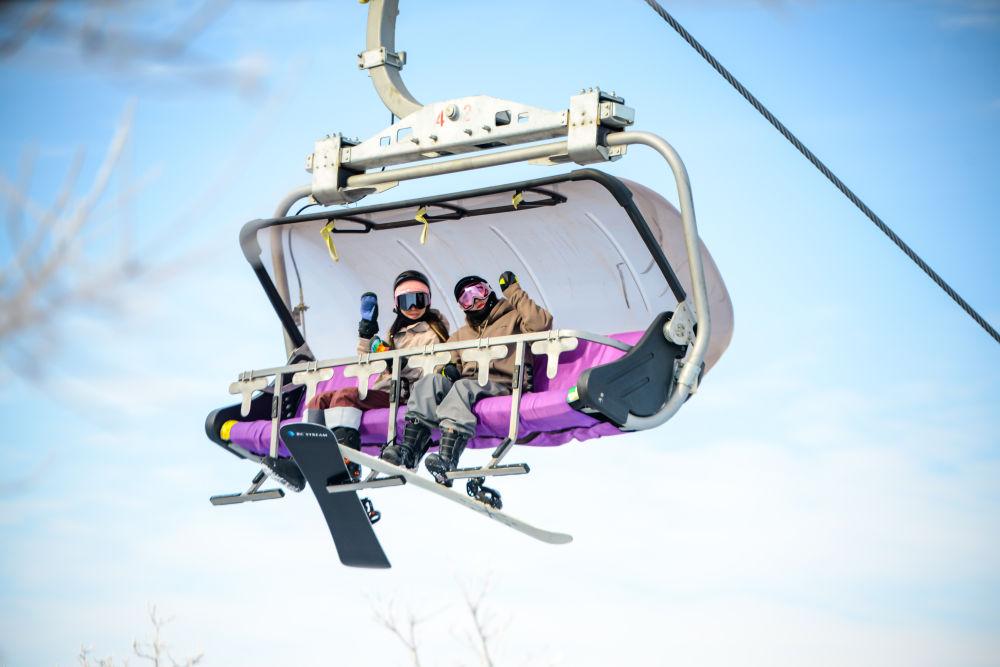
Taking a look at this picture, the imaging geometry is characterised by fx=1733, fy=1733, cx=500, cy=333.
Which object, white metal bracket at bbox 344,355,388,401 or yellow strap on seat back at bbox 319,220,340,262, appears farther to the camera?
yellow strap on seat back at bbox 319,220,340,262

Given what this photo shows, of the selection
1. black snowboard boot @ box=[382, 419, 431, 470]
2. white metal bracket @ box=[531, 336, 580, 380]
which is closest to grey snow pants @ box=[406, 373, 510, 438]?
black snowboard boot @ box=[382, 419, 431, 470]

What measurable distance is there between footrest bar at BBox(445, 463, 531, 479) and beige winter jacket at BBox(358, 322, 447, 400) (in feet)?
3.14

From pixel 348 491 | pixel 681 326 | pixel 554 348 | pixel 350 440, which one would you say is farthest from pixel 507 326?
pixel 348 491

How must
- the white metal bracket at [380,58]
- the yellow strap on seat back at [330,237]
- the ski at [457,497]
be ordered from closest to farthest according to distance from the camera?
the ski at [457,497]
the yellow strap on seat back at [330,237]
the white metal bracket at [380,58]

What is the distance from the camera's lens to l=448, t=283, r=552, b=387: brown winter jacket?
1047 cm

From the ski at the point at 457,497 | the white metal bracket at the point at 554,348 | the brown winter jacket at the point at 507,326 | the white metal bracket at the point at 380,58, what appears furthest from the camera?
the white metal bracket at the point at 380,58

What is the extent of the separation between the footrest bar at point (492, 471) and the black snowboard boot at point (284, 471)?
1.43 meters

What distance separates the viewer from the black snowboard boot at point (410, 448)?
34.6 ft

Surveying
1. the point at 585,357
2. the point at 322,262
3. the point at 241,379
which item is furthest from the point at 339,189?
the point at 585,357

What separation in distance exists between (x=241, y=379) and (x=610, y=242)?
8.78 ft

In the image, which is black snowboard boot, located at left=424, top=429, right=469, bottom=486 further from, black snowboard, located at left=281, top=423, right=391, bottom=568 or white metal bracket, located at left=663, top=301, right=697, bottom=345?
white metal bracket, located at left=663, top=301, right=697, bottom=345

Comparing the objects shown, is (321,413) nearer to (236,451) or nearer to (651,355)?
(236,451)

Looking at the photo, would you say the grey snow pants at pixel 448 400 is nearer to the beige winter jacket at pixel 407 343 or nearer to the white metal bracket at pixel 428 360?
the white metal bracket at pixel 428 360

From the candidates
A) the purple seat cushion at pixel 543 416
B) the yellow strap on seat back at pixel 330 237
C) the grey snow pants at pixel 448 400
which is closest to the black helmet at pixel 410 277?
the yellow strap on seat back at pixel 330 237
